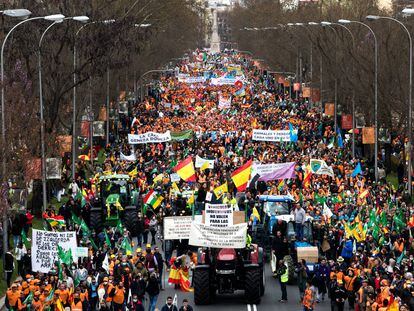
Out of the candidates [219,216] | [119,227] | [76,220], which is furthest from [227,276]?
[119,227]

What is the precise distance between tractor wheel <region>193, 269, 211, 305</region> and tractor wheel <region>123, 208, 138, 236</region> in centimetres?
1078

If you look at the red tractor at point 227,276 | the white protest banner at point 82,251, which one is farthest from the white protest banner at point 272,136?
the red tractor at point 227,276

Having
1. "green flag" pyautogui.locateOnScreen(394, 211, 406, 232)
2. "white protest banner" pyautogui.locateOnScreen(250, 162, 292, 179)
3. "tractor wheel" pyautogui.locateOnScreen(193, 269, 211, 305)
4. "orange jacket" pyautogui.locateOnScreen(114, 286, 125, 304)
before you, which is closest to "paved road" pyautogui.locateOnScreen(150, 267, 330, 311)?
"tractor wheel" pyautogui.locateOnScreen(193, 269, 211, 305)

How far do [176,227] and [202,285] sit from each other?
4732 mm

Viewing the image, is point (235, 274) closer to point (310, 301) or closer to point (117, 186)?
point (310, 301)

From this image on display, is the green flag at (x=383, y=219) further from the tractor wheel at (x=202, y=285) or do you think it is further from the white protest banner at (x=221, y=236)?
the tractor wheel at (x=202, y=285)

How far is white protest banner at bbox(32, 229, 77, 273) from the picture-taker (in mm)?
33750

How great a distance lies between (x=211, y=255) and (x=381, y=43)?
39.8m

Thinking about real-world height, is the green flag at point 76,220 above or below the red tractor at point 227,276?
below

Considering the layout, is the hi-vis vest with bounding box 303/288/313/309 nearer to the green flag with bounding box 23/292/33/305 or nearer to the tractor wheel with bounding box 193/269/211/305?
the tractor wheel with bounding box 193/269/211/305

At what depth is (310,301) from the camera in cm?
3088

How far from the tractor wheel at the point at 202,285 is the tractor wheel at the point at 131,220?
1078cm

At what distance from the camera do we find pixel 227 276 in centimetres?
3250

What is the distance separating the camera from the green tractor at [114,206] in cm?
4372
